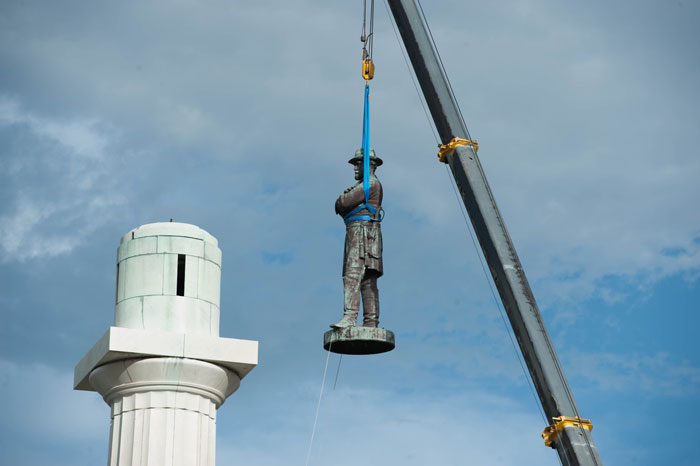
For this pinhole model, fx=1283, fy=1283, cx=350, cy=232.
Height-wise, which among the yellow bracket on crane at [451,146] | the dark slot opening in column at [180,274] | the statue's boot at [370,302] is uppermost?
the yellow bracket on crane at [451,146]

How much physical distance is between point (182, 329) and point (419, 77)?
6.76 m

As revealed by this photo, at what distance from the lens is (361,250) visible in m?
25.8

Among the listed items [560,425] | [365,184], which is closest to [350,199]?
[365,184]

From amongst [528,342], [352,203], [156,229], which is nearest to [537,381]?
[528,342]

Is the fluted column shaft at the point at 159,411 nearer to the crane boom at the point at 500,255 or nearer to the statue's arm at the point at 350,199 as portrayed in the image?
the statue's arm at the point at 350,199

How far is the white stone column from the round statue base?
1.62 m

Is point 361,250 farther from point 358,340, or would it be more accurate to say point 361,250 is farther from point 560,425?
point 560,425

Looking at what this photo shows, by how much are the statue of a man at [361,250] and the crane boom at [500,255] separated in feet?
7.92

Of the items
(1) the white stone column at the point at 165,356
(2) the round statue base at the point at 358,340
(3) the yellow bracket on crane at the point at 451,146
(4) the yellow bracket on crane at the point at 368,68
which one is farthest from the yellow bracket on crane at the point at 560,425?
(4) the yellow bracket on crane at the point at 368,68

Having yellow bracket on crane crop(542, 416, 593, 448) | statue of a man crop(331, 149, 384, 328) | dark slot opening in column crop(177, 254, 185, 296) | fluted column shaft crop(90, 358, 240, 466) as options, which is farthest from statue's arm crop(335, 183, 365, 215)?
yellow bracket on crane crop(542, 416, 593, 448)

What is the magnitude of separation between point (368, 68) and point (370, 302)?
5.13 metres

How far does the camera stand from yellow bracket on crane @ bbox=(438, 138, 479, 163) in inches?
947

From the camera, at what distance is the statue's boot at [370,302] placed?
83.9ft

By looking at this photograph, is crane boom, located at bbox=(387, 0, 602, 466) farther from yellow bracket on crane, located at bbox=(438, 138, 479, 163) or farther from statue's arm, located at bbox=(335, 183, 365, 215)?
statue's arm, located at bbox=(335, 183, 365, 215)
